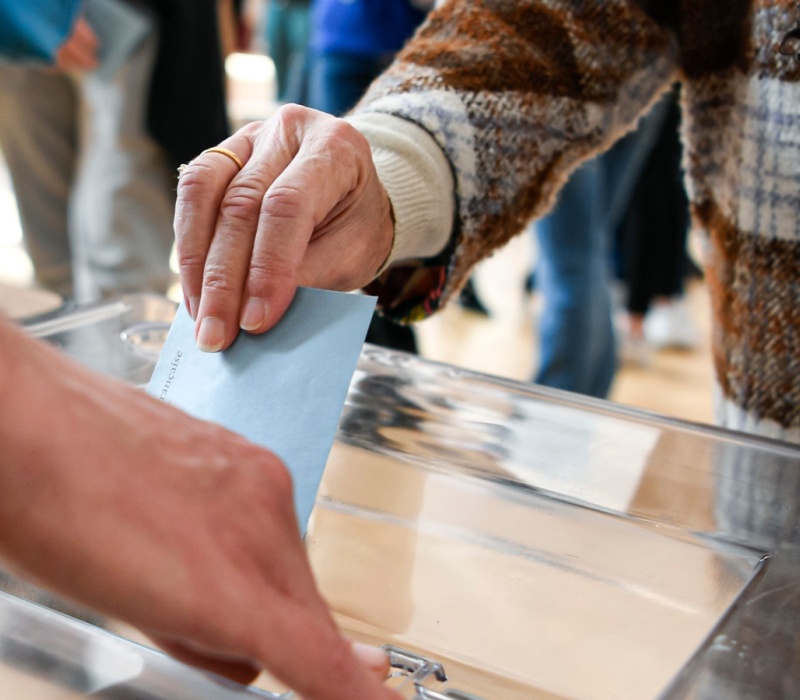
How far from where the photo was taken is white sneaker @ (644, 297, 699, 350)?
243cm

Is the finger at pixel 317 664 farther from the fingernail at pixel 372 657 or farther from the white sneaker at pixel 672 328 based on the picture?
the white sneaker at pixel 672 328

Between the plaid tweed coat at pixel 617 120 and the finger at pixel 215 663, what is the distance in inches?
15.0

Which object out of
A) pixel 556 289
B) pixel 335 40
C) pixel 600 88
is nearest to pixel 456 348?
pixel 556 289

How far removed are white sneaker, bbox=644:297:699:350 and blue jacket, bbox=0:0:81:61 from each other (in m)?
1.64

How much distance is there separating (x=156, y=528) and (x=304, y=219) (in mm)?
245

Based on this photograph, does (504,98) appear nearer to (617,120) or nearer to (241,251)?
(617,120)

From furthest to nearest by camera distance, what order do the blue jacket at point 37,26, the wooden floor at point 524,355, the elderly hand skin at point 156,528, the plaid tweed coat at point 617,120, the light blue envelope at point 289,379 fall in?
the wooden floor at point 524,355
the blue jacket at point 37,26
the plaid tweed coat at point 617,120
the light blue envelope at point 289,379
the elderly hand skin at point 156,528

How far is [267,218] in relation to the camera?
47cm

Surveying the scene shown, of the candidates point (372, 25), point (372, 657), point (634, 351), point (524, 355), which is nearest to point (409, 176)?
point (372, 657)

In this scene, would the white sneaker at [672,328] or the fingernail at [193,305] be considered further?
the white sneaker at [672,328]

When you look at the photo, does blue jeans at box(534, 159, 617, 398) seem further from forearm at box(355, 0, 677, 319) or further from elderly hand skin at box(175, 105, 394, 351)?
elderly hand skin at box(175, 105, 394, 351)

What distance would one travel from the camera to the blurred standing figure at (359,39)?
1.28 metres

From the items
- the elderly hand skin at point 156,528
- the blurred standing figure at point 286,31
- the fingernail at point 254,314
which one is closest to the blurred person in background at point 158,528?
the elderly hand skin at point 156,528

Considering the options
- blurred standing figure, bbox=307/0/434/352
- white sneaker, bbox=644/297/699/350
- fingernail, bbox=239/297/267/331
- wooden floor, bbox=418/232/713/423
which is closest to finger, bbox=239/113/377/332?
fingernail, bbox=239/297/267/331
